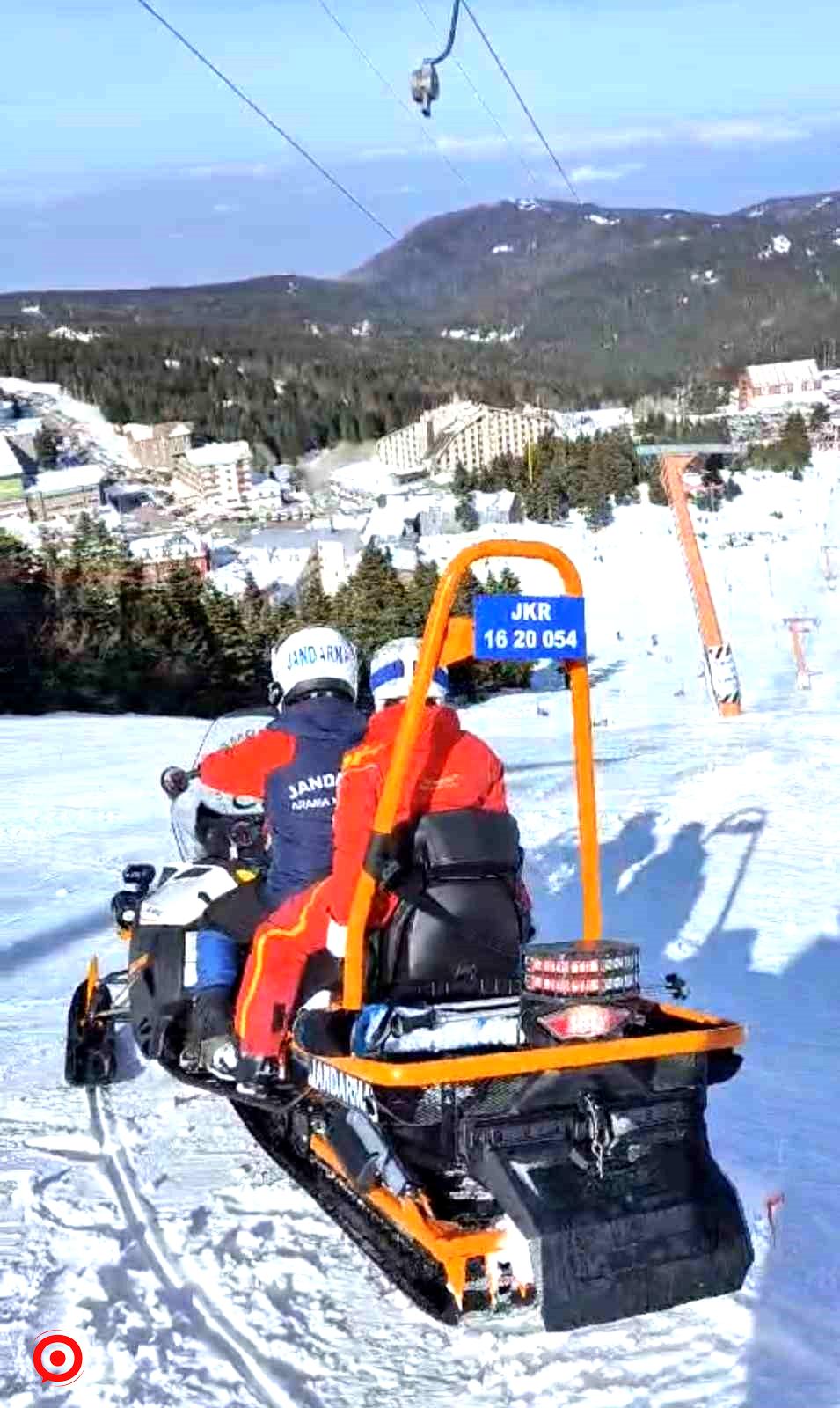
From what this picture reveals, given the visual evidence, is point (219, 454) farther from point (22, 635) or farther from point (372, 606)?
point (22, 635)

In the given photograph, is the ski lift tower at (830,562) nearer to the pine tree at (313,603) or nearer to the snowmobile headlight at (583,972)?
the pine tree at (313,603)

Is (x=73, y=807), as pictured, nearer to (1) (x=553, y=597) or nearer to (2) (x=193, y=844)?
(2) (x=193, y=844)

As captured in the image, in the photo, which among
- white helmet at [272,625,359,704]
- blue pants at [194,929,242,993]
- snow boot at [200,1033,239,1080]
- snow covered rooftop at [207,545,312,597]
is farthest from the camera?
snow covered rooftop at [207,545,312,597]

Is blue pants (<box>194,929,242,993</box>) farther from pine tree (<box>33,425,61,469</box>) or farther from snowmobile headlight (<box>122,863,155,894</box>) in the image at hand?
pine tree (<box>33,425,61,469</box>)

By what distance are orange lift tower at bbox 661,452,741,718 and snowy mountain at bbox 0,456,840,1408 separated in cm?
530

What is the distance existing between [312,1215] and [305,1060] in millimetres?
507

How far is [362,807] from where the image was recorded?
168 inches

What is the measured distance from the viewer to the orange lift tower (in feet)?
62.7

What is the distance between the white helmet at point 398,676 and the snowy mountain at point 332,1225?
1.62 metres

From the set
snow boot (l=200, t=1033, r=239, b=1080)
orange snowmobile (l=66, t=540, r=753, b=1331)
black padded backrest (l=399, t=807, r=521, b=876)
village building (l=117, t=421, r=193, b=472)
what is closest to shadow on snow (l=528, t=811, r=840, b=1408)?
orange snowmobile (l=66, t=540, r=753, b=1331)

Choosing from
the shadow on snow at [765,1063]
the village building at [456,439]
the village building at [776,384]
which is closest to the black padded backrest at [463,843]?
the shadow on snow at [765,1063]

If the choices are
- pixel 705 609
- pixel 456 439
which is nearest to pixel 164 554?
pixel 705 609

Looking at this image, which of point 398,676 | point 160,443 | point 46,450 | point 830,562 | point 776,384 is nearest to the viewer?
point 398,676

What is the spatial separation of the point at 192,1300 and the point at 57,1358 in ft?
1.36
